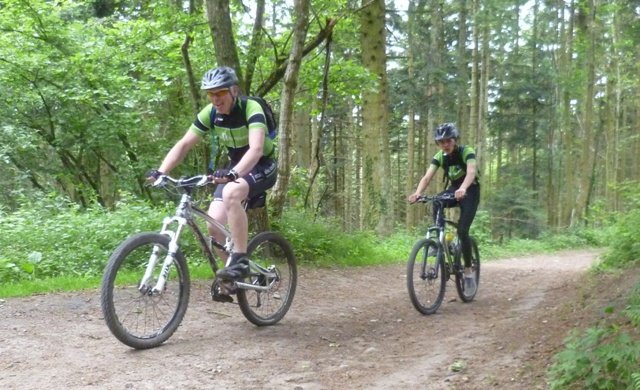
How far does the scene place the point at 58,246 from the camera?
8.62m

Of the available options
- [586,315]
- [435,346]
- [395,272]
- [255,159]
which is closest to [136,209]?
[395,272]

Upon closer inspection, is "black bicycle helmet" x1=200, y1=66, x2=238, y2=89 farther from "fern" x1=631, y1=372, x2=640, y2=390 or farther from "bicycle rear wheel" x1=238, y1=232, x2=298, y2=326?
"fern" x1=631, y1=372, x2=640, y2=390

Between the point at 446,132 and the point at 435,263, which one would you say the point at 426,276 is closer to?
the point at 435,263

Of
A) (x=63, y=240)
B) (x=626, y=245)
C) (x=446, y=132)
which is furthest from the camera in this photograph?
(x=626, y=245)

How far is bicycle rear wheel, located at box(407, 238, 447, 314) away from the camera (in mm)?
6816

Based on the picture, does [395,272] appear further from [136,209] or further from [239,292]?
[239,292]

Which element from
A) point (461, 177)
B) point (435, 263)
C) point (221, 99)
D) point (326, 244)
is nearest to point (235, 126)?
point (221, 99)

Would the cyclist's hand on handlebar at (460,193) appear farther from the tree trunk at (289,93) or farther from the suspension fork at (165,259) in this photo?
the suspension fork at (165,259)

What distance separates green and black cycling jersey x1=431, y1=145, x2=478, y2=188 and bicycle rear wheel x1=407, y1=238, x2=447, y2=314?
1023 mm

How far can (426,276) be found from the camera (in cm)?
702

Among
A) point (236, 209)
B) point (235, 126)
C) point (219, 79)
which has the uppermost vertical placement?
point (219, 79)

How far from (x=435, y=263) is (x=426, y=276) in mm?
280

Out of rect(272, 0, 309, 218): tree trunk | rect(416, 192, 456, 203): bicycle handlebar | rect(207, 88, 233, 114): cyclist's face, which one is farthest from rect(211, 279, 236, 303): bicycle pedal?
rect(272, 0, 309, 218): tree trunk

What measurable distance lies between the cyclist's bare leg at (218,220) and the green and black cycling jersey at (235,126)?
0.51 meters
